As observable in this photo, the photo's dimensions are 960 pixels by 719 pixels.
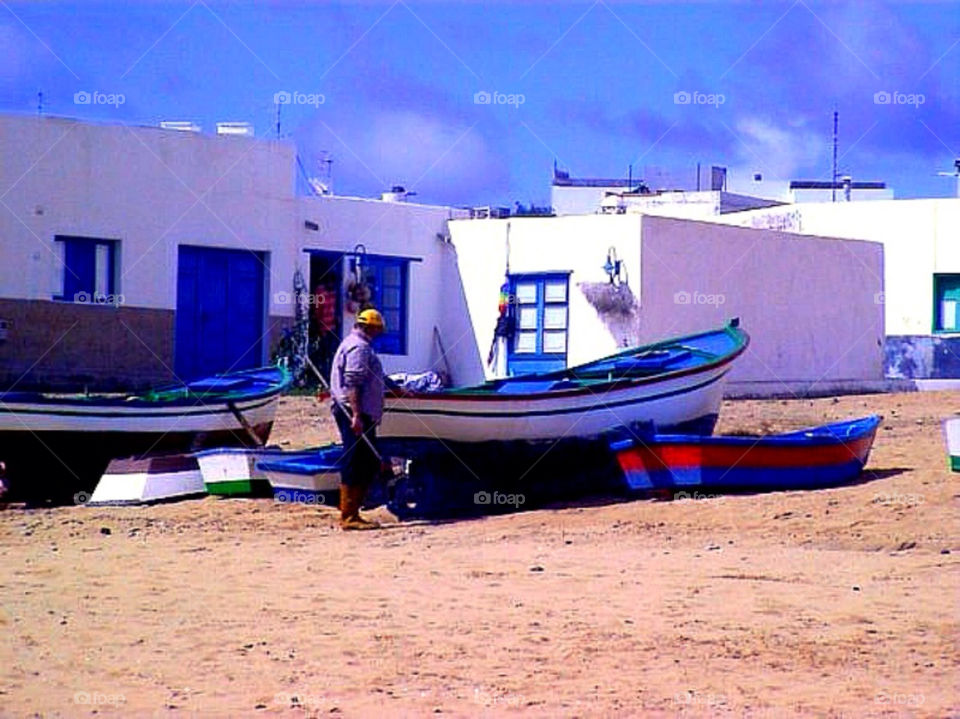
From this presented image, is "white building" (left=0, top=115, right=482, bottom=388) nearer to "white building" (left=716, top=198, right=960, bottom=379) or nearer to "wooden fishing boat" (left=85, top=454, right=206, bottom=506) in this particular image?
"wooden fishing boat" (left=85, top=454, right=206, bottom=506)

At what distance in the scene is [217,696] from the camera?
728cm

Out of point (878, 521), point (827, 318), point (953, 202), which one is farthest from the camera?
point (953, 202)

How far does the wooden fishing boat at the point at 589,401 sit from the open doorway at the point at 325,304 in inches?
422

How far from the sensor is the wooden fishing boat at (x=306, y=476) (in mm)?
14383

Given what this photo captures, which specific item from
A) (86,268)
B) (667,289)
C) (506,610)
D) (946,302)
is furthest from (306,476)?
(946,302)

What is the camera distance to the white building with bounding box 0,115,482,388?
23.2m

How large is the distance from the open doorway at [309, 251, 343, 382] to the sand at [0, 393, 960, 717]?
12.2 meters

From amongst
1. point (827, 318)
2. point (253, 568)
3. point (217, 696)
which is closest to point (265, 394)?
point (253, 568)

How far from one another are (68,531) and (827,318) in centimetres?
1782

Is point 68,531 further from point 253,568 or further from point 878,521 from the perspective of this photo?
point 878,521

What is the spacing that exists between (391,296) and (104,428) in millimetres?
12296

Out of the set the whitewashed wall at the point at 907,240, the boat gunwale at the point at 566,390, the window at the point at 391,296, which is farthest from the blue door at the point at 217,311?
the whitewashed wall at the point at 907,240

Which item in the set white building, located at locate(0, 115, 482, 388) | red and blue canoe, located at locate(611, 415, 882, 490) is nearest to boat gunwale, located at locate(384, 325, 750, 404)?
red and blue canoe, located at locate(611, 415, 882, 490)

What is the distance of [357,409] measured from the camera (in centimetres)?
1315
